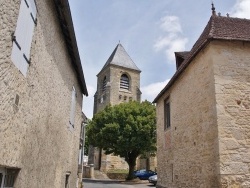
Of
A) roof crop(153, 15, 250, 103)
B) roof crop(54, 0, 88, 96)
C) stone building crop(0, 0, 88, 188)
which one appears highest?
roof crop(153, 15, 250, 103)

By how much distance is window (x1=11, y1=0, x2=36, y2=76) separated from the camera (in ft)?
12.5

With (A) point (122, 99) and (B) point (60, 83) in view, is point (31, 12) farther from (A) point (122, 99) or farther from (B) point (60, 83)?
(A) point (122, 99)

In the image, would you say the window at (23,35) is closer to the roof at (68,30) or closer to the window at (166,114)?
the roof at (68,30)

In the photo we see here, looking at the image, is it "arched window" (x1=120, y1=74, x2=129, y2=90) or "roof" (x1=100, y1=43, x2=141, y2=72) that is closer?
"arched window" (x1=120, y1=74, x2=129, y2=90)

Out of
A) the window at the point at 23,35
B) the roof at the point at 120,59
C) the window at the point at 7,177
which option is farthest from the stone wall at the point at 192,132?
the roof at the point at 120,59

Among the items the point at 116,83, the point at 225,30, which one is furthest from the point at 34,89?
the point at 116,83

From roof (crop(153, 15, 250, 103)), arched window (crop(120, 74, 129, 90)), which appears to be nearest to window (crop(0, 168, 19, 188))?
roof (crop(153, 15, 250, 103))

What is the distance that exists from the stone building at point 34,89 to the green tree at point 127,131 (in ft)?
59.6

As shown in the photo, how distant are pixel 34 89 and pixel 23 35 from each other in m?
1.07

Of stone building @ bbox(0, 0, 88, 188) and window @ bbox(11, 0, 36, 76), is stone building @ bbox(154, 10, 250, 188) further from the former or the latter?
window @ bbox(11, 0, 36, 76)

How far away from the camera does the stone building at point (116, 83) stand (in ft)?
132

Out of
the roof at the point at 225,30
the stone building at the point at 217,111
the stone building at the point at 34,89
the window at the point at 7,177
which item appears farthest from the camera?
the roof at the point at 225,30

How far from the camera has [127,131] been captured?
25797 mm

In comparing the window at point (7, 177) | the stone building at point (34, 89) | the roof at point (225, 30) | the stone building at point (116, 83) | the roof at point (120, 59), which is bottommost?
the window at point (7, 177)
